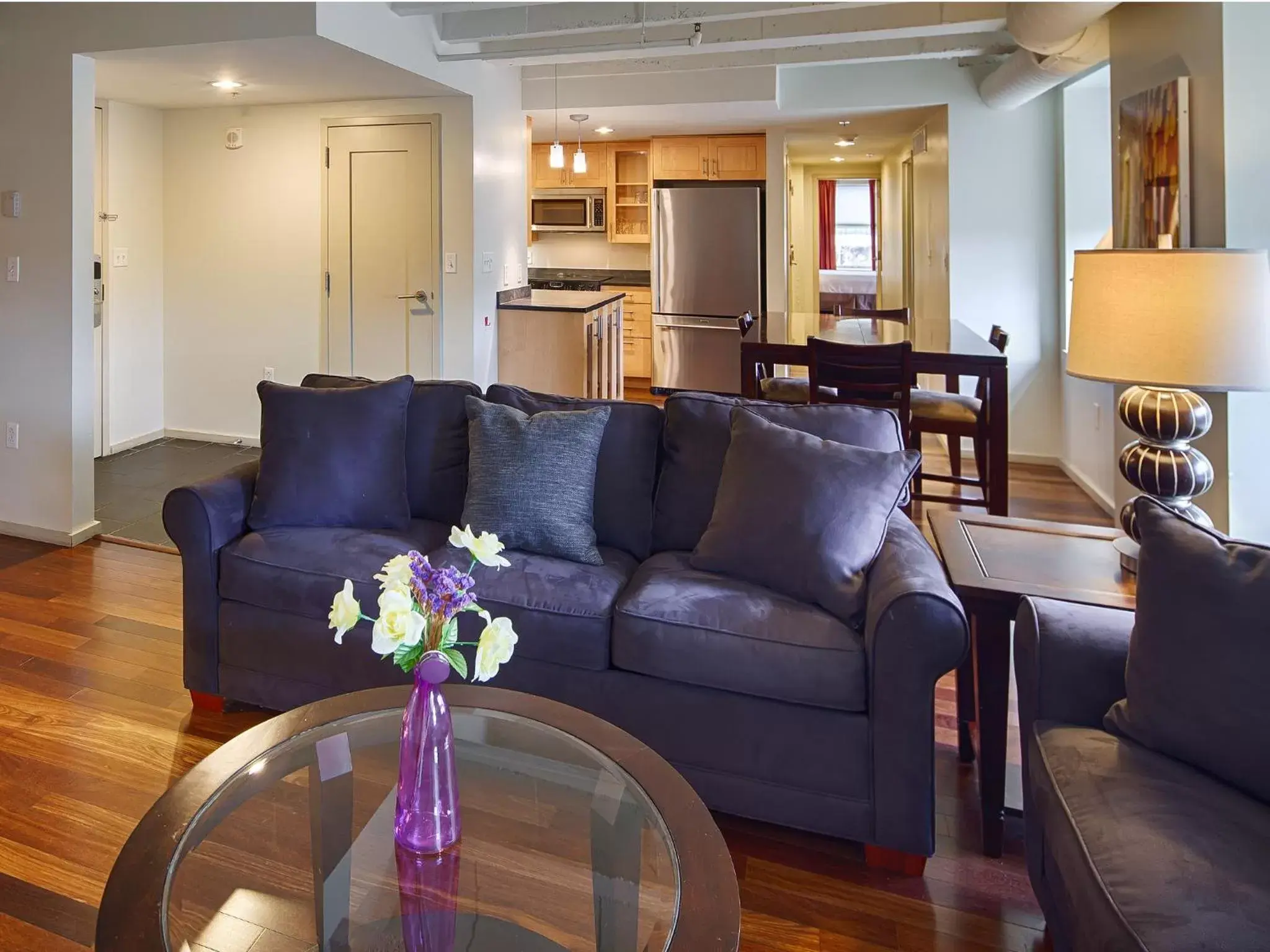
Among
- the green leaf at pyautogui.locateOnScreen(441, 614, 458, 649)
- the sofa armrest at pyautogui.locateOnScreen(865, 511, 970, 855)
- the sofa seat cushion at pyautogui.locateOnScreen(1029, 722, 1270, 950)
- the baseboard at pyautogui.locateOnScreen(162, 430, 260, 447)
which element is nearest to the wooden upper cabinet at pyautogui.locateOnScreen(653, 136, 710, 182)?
the baseboard at pyautogui.locateOnScreen(162, 430, 260, 447)

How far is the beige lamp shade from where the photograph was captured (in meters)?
2.03

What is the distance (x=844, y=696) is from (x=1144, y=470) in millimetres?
944

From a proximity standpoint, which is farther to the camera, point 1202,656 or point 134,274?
point 134,274

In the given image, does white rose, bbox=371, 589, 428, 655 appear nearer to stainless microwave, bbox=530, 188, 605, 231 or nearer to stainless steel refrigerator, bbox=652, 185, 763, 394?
stainless steel refrigerator, bbox=652, 185, 763, 394

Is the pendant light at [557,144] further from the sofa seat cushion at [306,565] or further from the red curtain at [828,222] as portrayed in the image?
the red curtain at [828,222]

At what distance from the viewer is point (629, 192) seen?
859 centimetres

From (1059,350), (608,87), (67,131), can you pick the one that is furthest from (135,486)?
(1059,350)

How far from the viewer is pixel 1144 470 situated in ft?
7.09

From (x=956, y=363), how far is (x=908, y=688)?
7.56 feet

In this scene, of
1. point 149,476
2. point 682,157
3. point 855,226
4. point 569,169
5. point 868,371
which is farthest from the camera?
point 855,226

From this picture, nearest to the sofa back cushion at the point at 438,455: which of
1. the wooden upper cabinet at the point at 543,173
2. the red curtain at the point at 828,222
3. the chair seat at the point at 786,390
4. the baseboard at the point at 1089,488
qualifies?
the chair seat at the point at 786,390

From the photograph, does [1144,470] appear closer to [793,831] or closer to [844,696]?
[844,696]

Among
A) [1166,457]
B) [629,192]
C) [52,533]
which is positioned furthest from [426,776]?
[629,192]

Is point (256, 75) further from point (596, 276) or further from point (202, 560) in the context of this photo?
point (596, 276)
